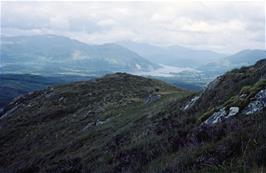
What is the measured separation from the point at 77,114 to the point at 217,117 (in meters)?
34.9

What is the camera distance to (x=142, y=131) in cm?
2255

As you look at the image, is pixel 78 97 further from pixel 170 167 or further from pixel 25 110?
pixel 170 167

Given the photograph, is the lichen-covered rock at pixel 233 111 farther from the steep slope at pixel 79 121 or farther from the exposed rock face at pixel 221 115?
the steep slope at pixel 79 121

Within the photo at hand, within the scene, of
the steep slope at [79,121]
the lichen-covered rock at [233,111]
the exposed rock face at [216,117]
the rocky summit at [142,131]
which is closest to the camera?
the rocky summit at [142,131]

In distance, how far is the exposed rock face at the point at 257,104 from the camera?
563 inches

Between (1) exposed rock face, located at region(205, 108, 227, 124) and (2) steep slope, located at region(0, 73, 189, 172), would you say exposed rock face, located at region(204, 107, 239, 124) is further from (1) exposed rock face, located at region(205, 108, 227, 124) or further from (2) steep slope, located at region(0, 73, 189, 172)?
(2) steep slope, located at region(0, 73, 189, 172)

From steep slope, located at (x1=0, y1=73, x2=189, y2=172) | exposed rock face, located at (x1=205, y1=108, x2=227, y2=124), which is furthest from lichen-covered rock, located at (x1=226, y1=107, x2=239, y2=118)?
steep slope, located at (x1=0, y1=73, x2=189, y2=172)

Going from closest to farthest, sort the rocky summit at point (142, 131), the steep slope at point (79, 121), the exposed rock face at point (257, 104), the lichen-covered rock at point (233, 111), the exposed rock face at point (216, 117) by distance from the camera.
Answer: the rocky summit at point (142, 131) < the exposed rock face at point (257, 104) < the lichen-covered rock at point (233, 111) < the exposed rock face at point (216, 117) < the steep slope at point (79, 121)

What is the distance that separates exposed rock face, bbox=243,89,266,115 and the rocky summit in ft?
0.19

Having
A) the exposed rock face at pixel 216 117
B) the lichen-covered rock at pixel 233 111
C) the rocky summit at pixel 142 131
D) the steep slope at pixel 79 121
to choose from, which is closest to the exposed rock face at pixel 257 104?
the rocky summit at pixel 142 131

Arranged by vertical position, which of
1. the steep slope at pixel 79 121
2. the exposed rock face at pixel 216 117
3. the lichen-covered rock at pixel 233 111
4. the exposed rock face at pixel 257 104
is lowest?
the steep slope at pixel 79 121

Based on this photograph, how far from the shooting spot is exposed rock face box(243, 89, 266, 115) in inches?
563

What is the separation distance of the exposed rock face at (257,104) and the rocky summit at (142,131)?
57 millimetres

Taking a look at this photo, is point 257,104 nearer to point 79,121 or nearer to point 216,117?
point 216,117
